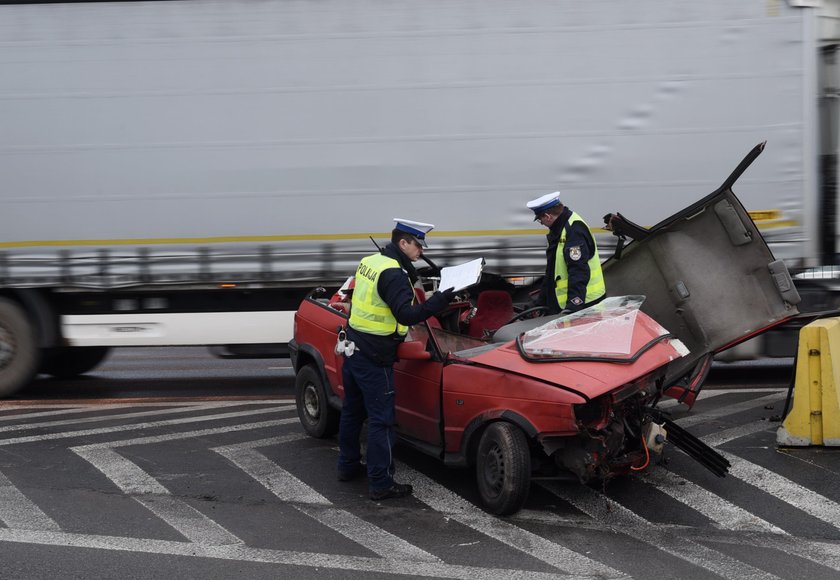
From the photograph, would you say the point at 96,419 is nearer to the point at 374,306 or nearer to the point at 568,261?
the point at 374,306

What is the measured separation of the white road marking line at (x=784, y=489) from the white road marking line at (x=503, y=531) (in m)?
1.57

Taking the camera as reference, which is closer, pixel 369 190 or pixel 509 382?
pixel 509 382

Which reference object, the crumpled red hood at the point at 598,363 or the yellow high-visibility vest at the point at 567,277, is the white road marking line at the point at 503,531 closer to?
the crumpled red hood at the point at 598,363

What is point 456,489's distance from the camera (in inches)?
268

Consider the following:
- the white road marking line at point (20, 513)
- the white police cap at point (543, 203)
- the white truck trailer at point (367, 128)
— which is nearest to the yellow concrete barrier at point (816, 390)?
the white police cap at point (543, 203)

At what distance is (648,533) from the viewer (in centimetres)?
591

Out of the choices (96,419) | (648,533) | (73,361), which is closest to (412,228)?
(648,533)

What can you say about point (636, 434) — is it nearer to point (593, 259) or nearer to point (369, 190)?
point (593, 259)

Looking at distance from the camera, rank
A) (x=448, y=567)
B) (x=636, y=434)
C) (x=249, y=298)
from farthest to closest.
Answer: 1. (x=249, y=298)
2. (x=636, y=434)
3. (x=448, y=567)

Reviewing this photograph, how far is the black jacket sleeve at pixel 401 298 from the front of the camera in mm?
6375

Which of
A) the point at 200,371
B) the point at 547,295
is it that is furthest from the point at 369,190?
the point at 200,371

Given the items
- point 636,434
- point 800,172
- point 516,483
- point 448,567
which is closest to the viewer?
point 448,567

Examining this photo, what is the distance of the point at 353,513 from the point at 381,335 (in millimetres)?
1098

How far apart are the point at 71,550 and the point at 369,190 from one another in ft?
16.1
